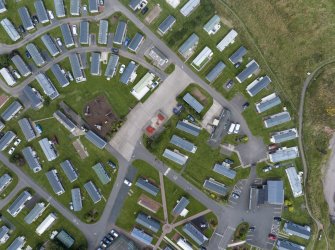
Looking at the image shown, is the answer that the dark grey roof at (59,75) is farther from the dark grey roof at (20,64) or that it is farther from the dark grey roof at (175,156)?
the dark grey roof at (175,156)

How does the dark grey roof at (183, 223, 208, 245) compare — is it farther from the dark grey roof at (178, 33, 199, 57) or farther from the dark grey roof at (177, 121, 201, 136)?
the dark grey roof at (178, 33, 199, 57)

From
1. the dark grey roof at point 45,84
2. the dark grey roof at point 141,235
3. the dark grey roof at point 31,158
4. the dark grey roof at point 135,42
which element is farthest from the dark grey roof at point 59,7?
the dark grey roof at point 141,235

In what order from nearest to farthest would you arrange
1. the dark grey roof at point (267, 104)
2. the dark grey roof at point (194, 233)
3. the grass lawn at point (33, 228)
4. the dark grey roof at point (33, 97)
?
1. the dark grey roof at point (194, 233)
2. the dark grey roof at point (33, 97)
3. the dark grey roof at point (267, 104)
4. the grass lawn at point (33, 228)

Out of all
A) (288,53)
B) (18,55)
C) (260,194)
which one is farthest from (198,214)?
(18,55)

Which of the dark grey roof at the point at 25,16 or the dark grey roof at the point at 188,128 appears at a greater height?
the dark grey roof at the point at 25,16

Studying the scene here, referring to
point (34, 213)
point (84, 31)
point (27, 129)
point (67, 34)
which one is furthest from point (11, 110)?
point (84, 31)

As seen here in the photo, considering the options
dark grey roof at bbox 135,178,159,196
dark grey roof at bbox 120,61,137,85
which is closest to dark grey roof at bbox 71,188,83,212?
dark grey roof at bbox 135,178,159,196

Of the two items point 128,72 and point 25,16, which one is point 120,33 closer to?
point 128,72
